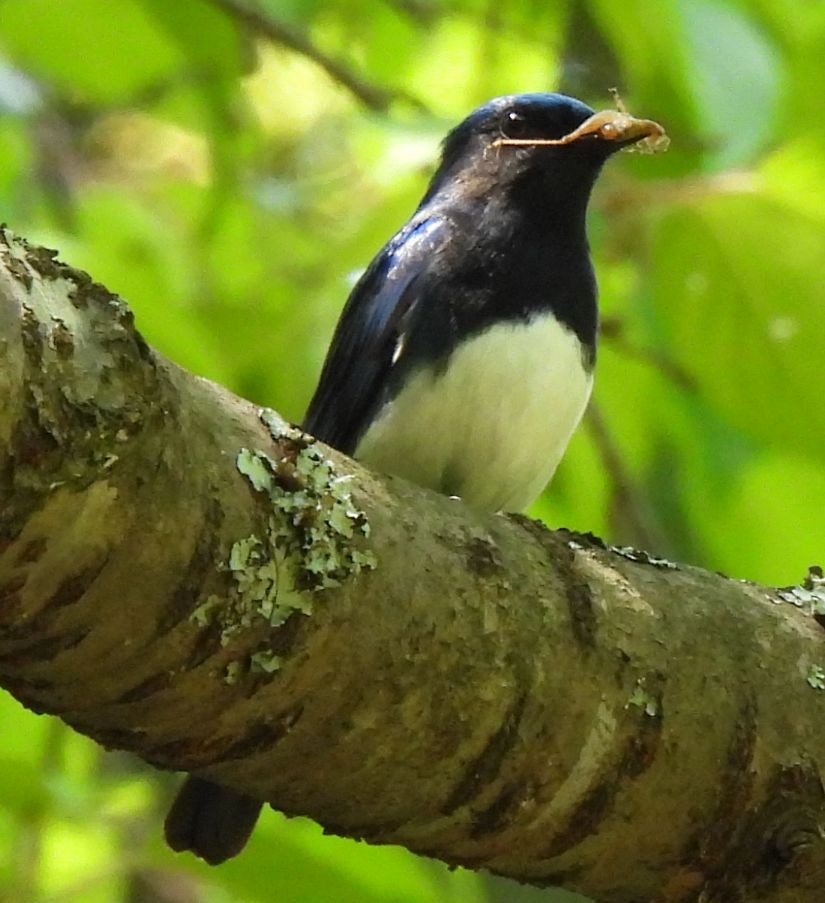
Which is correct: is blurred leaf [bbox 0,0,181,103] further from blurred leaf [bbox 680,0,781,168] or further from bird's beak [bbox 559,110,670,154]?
blurred leaf [bbox 680,0,781,168]

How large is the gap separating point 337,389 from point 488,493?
0.80 ft

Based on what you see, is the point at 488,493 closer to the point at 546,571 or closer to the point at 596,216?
the point at 596,216

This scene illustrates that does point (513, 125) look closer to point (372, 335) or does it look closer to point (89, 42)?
point (372, 335)

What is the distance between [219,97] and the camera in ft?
7.18

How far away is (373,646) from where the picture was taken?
3.46ft

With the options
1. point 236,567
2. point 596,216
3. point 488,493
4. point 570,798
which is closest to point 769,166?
point 596,216

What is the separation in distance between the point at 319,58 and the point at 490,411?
64cm

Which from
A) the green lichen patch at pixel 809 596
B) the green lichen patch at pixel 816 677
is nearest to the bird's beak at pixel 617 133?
the green lichen patch at pixel 809 596

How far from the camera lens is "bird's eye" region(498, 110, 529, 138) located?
2119 mm

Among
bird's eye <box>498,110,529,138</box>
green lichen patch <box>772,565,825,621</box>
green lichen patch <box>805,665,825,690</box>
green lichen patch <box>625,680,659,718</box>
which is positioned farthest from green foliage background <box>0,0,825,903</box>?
green lichen patch <box>625,680,659,718</box>

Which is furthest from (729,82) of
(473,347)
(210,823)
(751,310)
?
(210,823)

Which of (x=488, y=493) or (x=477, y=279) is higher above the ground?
(x=477, y=279)

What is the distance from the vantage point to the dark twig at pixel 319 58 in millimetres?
2045

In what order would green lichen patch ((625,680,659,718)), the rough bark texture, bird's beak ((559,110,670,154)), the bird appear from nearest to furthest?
the rough bark texture → green lichen patch ((625,680,659,718)) → the bird → bird's beak ((559,110,670,154))
